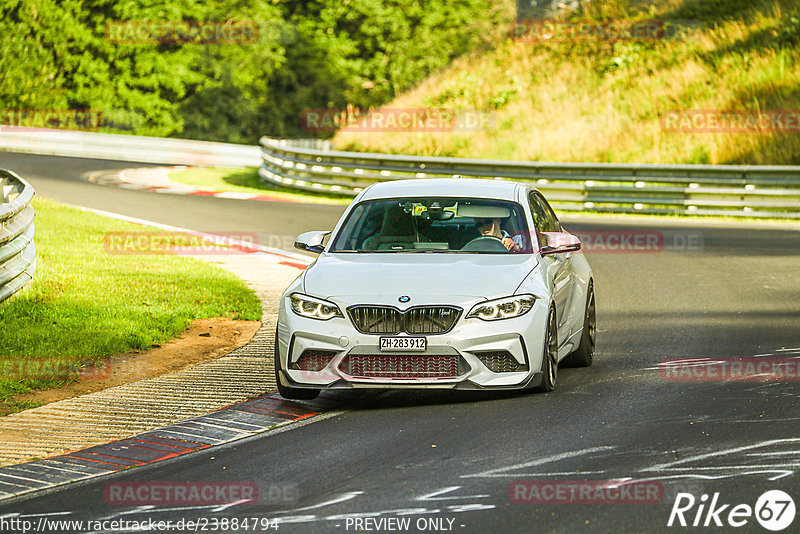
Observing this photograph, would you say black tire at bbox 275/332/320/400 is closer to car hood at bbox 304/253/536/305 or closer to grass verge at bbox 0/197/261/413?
car hood at bbox 304/253/536/305

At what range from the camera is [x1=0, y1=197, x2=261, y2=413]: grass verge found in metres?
10.8

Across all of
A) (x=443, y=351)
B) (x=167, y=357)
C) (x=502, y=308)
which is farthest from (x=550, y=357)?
(x=167, y=357)

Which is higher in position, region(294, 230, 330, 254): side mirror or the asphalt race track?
region(294, 230, 330, 254): side mirror

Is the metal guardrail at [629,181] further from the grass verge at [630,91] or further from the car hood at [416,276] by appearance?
the car hood at [416,276]

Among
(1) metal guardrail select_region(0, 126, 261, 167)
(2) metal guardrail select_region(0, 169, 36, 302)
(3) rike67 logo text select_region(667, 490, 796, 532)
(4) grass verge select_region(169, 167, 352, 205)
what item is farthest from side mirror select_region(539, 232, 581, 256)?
(1) metal guardrail select_region(0, 126, 261, 167)

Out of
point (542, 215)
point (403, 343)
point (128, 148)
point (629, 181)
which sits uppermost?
point (542, 215)

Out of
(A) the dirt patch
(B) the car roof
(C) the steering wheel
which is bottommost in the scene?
(A) the dirt patch

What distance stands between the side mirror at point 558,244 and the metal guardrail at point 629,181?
56.5ft

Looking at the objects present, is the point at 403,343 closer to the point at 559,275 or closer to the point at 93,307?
the point at 559,275

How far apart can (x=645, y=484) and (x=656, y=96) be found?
3075 cm

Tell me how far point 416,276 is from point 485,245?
104cm

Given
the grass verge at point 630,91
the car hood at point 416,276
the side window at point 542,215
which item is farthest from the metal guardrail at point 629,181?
the car hood at point 416,276

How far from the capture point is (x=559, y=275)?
32.9 feet

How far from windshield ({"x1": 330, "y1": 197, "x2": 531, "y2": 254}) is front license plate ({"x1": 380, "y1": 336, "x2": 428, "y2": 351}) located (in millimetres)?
1228
